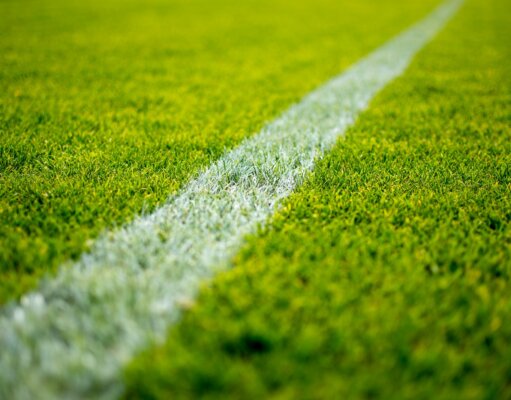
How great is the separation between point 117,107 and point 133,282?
6.37ft

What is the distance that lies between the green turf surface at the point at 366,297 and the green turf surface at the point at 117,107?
582 millimetres

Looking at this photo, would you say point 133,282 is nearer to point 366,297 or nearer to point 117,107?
point 366,297

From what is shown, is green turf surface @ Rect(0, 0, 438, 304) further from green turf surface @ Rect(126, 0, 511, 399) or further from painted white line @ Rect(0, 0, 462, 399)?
green turf surface @ Rect(126, 0, 511, 399)

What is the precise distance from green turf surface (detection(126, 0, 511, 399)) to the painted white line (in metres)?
0.08

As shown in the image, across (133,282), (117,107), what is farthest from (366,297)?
(117,107)

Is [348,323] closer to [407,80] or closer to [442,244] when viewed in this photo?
[442,244]

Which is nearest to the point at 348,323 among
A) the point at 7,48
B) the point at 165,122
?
the point at 165,122

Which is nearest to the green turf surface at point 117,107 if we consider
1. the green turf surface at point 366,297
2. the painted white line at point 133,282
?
the painted white line at point 133,282

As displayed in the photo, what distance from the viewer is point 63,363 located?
957 mm

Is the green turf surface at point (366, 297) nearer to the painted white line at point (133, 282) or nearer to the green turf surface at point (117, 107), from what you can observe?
the painted white line at point (133, 282)

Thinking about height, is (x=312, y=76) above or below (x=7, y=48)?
below

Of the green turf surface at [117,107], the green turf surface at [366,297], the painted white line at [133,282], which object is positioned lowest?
the green turf surface at [366,297]

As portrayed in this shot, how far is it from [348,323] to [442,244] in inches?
23.0

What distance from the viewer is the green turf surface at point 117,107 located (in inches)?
61.3
